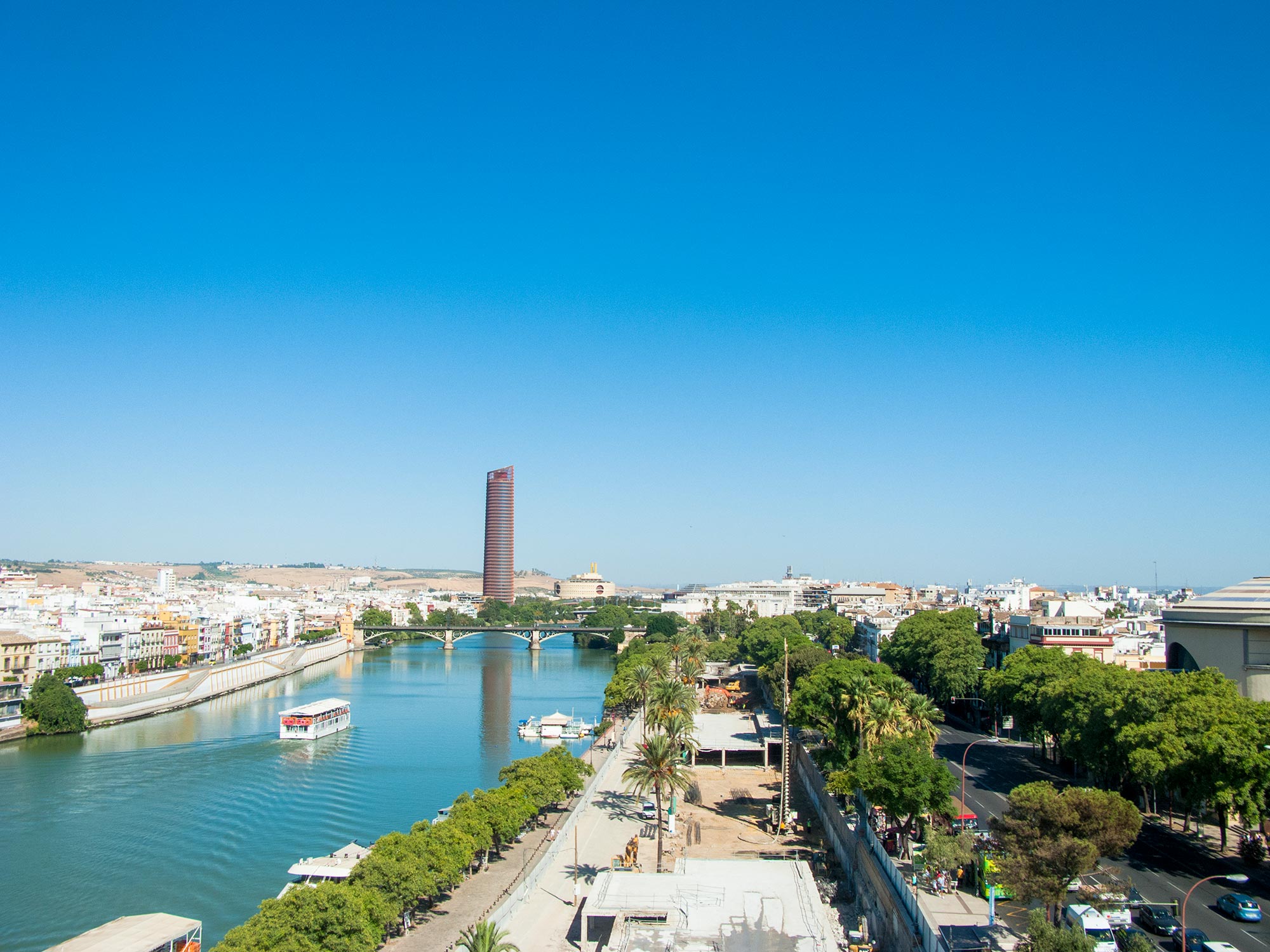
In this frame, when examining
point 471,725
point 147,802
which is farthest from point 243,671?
point 147,802

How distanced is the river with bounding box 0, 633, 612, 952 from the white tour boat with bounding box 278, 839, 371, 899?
1.10 metres

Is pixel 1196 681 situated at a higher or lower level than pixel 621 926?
higher

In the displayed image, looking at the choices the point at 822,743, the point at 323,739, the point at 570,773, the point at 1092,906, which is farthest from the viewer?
the point at 323,739

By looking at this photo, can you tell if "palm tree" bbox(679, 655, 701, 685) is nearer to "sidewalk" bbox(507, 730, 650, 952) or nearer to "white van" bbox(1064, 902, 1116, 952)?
"sidewalk" bbox(507, 730, 650, 952)

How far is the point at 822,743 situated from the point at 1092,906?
23.6 m

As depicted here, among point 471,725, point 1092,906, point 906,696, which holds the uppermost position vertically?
point 906,696

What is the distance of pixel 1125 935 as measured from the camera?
19.1 m

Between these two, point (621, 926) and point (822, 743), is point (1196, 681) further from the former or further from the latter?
point (621, 926)

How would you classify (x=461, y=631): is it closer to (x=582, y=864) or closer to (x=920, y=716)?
(x=582, y=864)

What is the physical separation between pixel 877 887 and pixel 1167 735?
968 cm

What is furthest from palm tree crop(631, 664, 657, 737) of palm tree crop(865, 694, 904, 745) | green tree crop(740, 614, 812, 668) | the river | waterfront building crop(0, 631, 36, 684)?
waterfront building crop(0, 631, 36, 684)

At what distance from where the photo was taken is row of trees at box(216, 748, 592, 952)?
2116 cm

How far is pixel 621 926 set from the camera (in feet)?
71.7

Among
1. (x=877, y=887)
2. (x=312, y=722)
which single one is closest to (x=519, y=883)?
(x=877, y=887)
